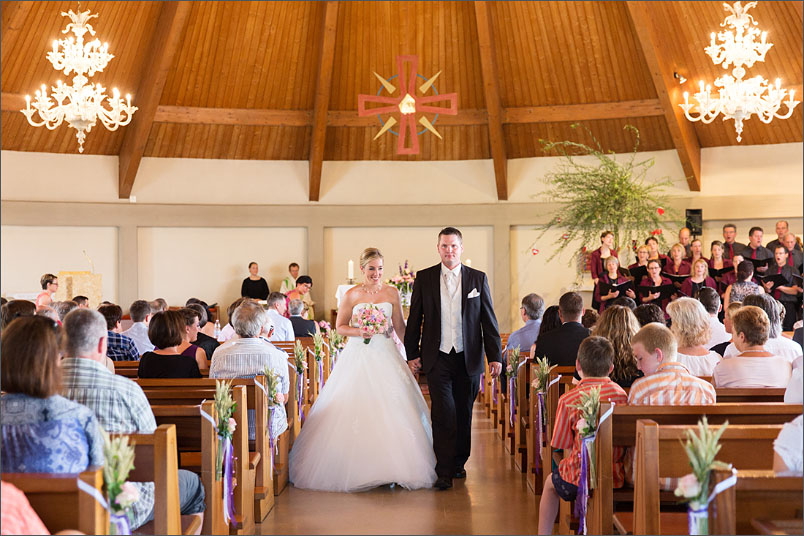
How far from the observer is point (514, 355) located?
610 cm

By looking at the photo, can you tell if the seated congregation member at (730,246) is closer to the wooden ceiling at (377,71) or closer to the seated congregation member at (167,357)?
the wooden ceiling at (377,71)

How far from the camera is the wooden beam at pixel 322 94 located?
36.4 feet

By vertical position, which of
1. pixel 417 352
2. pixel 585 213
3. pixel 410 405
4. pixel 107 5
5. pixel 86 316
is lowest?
pixel 410 405

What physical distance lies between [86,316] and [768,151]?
12150 millimetres

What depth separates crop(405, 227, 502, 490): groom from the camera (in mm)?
5305

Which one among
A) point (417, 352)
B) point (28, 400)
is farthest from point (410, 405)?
point (28, 400)

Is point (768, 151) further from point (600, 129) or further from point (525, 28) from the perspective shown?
point (525, 28)

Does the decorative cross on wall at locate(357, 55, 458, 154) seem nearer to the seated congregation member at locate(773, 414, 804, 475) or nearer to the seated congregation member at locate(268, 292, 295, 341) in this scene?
the seated congregation member at locate(268, 292, 295, 341)

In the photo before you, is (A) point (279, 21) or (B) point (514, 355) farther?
(A) point (279, 21)

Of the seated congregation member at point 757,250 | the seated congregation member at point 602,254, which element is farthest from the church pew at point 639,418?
the seated congregation member at point 602,254

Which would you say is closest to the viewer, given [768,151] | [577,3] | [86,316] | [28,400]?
[28,400]

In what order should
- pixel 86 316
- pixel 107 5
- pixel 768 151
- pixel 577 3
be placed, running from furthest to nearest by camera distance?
pixel 768 151
pixel 577 3
pixel 107 5
pixel 86 316

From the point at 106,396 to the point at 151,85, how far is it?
30.9 ft

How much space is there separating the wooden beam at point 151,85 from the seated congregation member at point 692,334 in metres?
8.06
